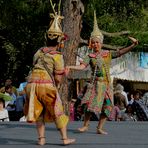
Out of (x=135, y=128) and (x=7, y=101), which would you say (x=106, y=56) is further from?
(x=7, y=101)

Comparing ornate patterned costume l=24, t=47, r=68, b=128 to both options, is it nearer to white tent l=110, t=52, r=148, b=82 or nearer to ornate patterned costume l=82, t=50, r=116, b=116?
ornate patterned costume l=82, t=50, r=116, b=116

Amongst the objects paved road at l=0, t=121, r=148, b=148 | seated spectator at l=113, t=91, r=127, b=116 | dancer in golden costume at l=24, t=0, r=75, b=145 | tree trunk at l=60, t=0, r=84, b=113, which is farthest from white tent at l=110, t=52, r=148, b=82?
dancer in golden costume at l=24, t=0, r=75, b=145

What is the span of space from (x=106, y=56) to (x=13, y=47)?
46.8 feet

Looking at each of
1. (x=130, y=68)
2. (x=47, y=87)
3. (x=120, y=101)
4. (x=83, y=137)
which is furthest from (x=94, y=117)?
(x=130, y=68)

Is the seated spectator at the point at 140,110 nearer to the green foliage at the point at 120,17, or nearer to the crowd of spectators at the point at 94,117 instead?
the crowd of spectators at the point at 94,117

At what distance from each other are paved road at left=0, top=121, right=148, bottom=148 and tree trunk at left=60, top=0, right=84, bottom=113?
3988mm

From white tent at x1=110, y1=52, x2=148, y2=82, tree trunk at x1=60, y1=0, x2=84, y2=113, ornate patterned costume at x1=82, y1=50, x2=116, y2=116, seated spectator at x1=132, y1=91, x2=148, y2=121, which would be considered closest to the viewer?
ornate patterned costume at x1=82, y1=50, x2=116, y2=116

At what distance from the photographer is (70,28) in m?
15.1

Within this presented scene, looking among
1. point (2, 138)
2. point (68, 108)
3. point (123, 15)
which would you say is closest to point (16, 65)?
point (123, 15)

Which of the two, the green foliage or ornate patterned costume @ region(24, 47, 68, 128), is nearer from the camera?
ornate patterned costume @ region(24, 47, 68, 128)

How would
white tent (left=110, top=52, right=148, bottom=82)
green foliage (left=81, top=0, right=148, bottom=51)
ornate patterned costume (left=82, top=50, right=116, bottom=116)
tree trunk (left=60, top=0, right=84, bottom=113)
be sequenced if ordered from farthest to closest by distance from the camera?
white tent (left=110, top=52, right=148, bottom=82) < green foliage (left=81, top=0, right=148, bottom=51) < tree trunk (left=60, top=0, right=84, bottom=113) < ornate patterned costume (left=82, top=50, right=116, bottom=116)

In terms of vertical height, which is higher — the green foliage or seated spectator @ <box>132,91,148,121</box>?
the green foliage

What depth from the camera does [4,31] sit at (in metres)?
22.3

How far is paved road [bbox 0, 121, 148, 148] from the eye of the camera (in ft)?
26.5
